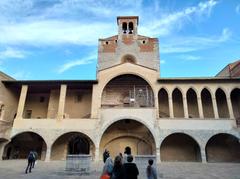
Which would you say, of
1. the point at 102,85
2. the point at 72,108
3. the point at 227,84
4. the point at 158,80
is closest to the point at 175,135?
the point at 158,80

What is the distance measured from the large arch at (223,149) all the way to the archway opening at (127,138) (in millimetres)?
6403

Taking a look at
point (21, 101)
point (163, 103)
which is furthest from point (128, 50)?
point (21, 101)

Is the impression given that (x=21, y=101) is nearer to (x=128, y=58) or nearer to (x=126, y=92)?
(x=126, y=92)

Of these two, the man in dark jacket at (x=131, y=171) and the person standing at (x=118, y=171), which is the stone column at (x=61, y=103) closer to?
the person standing at (x=118, y=171)

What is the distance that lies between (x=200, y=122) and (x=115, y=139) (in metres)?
9.03

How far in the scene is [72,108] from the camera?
23.1m

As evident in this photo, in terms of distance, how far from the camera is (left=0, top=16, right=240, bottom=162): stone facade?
1908 cm

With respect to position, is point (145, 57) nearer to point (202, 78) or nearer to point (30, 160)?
point (202, 78)

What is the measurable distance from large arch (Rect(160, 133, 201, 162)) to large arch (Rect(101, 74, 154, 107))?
4.90 m

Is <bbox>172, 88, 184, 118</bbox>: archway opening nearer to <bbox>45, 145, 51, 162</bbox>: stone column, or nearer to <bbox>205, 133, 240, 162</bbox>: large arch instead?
<bbox>205, 133, 240, 162</bbox>: large arch

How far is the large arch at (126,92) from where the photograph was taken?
22.1 metres

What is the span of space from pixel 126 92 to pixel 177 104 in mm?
6223

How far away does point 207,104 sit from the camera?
22781 millimetres

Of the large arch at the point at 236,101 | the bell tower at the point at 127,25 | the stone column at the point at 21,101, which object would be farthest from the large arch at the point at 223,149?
the stone column at the point at 21,101
